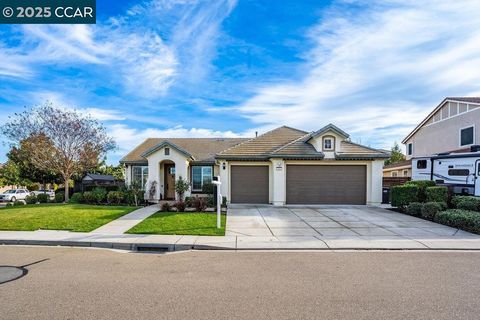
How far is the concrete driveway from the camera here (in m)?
9.63

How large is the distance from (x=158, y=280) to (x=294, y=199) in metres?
12.9

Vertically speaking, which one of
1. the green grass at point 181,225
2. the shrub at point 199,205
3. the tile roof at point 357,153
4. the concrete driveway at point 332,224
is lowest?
the concrete driveway at point 332,224

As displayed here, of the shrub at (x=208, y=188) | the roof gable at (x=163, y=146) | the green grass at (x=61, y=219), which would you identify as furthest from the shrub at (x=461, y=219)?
the roof gable at (x=163, y=146)

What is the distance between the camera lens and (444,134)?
79.2 ft

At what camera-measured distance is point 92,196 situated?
17.0 m

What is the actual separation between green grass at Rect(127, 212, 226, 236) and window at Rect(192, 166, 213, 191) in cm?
784

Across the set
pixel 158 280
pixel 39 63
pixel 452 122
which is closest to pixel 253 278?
pixel 158 280

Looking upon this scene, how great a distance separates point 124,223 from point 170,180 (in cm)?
954

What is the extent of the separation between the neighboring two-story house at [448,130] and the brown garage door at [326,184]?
868 centimetres

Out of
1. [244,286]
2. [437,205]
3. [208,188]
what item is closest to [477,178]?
[437,205]

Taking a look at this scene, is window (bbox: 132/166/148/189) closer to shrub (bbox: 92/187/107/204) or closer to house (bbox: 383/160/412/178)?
shrub (bbox: 92/187/107/204)

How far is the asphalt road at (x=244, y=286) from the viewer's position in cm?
411

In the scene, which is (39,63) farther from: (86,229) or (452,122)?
(452,122)

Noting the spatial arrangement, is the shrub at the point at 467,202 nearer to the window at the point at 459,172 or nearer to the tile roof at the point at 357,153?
the window at the point at 459,172
